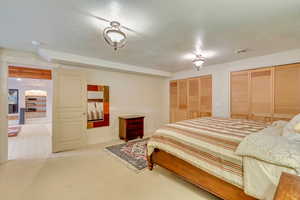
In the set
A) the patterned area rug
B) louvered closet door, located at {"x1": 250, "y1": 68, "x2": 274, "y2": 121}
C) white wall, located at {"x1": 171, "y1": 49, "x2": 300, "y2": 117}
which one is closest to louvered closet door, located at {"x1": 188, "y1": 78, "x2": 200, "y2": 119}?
white wall, located at {"x1": 171, "y1": 49, "x2": 300, "y2": 117}

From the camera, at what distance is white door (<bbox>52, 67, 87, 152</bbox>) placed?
3348 millimetres

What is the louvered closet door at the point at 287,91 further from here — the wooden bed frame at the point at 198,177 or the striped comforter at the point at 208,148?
the wooden bed frame at the point at 198,177

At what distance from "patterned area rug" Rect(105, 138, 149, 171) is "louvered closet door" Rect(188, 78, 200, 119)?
2.16 m

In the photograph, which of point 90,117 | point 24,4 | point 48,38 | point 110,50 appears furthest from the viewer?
point 90,117

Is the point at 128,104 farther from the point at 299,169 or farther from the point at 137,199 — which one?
the point at 299,169

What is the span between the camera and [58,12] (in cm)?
165

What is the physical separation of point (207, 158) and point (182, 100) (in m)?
3.55

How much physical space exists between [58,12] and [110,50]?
1386mm

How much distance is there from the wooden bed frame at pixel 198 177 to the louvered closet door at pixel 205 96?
271 centimetres

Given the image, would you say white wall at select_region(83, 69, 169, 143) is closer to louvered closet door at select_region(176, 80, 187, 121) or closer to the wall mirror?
the wall mirror

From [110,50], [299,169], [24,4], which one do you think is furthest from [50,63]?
[299,169]

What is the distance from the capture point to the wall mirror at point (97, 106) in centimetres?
396

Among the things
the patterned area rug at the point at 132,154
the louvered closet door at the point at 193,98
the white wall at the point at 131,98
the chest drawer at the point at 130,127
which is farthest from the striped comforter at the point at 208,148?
the louvered closet door at the point at 193,98

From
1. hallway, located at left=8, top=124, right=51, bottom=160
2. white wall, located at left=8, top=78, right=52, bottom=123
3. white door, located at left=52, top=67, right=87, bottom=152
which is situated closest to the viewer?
hallway, located at left=8, top=124, right=51, bottom=160
